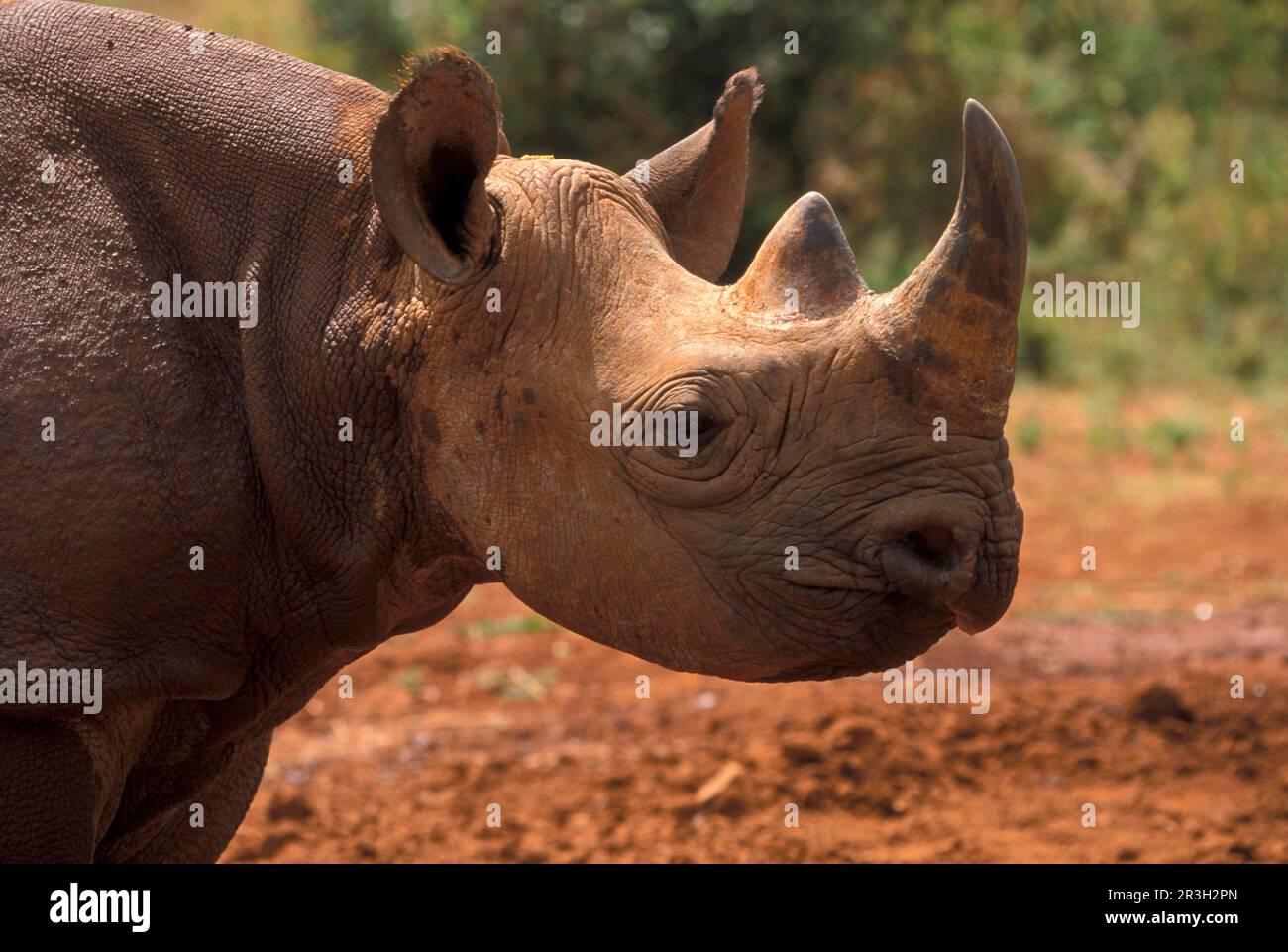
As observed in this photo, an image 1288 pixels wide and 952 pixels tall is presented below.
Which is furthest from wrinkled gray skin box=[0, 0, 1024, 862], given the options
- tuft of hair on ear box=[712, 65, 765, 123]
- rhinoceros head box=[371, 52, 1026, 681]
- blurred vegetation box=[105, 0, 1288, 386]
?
blurred vegetation box=[105, 0, 1288, 386]

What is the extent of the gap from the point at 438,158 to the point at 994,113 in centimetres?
1567

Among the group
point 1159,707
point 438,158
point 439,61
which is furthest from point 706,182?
point 1159,707

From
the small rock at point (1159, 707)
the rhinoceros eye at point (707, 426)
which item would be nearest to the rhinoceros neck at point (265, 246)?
the rhinoceros eye at point (707, 426)

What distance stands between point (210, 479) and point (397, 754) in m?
4.18

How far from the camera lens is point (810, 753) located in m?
7.32

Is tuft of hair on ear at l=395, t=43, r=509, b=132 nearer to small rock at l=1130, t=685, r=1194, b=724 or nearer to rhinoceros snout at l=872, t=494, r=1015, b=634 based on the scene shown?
rhinoceros snout at l=872, t=494, r=1015, b=634

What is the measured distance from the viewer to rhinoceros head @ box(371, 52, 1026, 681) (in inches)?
141

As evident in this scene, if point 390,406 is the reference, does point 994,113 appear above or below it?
above

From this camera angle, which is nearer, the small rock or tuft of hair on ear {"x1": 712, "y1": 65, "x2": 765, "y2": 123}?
tuft of hair on ear {"x1": 712, "y1": 65, "x2": 765, "y2": 123}

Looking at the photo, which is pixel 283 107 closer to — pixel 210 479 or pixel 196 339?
pixel 196 339

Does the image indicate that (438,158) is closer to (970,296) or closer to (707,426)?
(707,426)

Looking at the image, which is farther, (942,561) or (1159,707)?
(1159,707)

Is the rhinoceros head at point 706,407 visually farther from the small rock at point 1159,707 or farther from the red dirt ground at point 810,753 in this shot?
the small rock at point 1159,707

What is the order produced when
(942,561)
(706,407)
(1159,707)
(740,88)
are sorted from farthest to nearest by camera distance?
(1159,707), (740,88), (706,407), (942,561)
